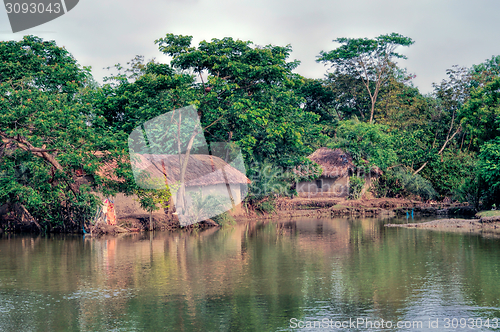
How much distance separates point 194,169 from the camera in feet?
86.8

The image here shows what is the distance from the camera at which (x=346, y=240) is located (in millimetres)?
18953

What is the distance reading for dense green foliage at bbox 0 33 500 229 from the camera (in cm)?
2036

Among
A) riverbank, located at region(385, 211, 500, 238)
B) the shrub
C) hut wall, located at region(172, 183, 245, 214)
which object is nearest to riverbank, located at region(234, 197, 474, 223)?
hut wall, located at region(172, 183, 245, 214)

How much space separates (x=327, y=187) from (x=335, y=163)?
1969 millimetres

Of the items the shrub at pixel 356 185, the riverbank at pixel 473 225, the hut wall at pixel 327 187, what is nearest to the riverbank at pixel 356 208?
the shrub at pixel 356 185

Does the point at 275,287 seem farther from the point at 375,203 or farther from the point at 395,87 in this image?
the point at 395,87

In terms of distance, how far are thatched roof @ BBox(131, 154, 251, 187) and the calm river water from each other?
5.14 metres

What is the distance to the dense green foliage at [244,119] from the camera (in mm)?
20359

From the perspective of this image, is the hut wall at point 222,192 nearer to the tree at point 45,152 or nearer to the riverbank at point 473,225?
the tree at point 45,152

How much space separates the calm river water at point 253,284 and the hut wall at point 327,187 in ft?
54.2

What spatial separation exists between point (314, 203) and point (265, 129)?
7069mm

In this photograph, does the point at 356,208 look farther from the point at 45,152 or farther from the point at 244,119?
the point at 45,152

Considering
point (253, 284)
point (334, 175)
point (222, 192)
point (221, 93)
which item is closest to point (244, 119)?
point (221, 93)

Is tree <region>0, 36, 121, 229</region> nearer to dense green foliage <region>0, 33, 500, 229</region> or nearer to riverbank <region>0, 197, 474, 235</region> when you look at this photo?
dense green foliage <region>0, 33, 500, 229</region>
